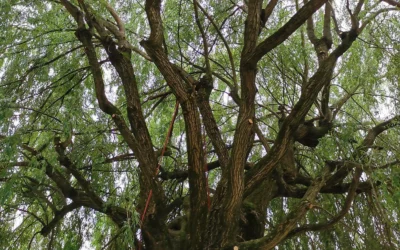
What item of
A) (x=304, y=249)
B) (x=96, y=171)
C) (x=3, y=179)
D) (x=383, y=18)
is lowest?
(x=304, y=249)

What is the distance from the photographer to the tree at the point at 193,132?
7.77 feet

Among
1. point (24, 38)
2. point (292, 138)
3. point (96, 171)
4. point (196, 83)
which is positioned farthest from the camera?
point (24, 38)

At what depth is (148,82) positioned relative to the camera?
12.3 feet

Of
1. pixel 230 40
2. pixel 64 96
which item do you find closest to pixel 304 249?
pixel 230 40

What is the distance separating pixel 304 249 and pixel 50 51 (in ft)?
7.41

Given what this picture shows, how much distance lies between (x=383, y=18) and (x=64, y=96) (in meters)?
2.34

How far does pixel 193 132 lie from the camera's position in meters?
2.36

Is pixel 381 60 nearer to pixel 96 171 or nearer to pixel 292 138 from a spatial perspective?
pixel 292 138

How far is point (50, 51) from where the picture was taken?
3139 mm

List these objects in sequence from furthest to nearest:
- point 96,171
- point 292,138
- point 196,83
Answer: point 96,171, point 196,83, point 292,138

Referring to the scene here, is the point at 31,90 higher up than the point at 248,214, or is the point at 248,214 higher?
the point at 31,90

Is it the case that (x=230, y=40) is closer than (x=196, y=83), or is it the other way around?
(x=196, y=83)

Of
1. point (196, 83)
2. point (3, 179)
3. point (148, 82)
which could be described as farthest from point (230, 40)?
point (3, 179)

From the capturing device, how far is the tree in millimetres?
2369
